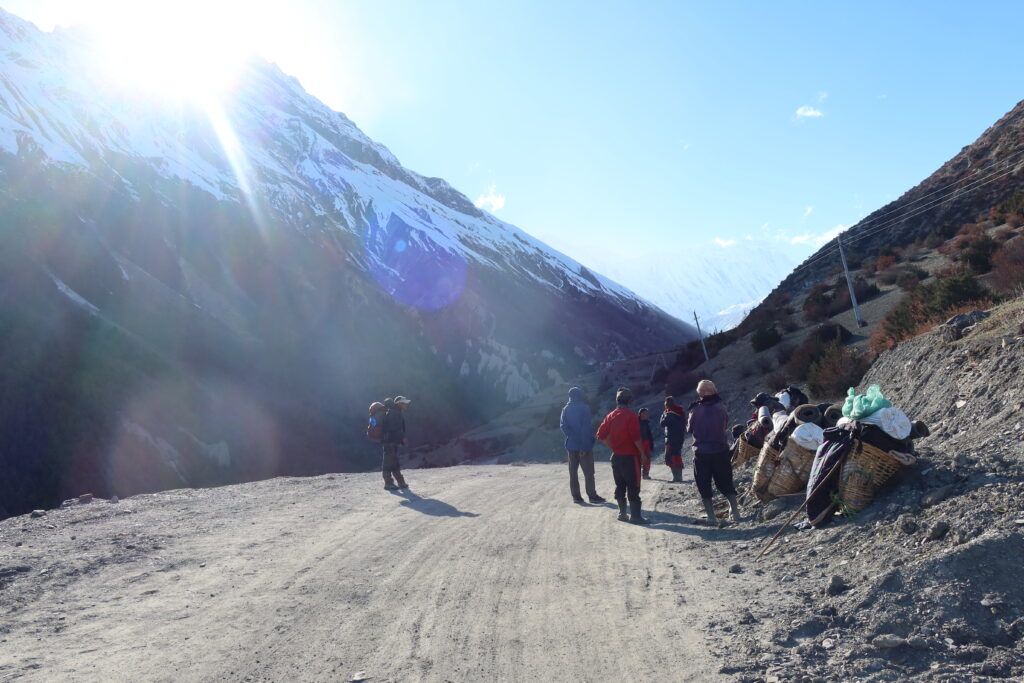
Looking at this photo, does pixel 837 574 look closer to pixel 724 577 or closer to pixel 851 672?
pixel 724 577

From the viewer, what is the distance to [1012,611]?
4.32 m

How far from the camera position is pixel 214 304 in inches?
2613

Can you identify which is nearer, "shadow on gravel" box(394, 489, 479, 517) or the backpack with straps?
"shadow on gravel" box(394, 489, 479, 517)

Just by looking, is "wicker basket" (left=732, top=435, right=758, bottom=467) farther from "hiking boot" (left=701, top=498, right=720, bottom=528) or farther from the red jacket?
the red jacket

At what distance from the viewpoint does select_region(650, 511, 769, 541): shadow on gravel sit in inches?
302

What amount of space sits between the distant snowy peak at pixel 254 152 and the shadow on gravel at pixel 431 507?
231 ft

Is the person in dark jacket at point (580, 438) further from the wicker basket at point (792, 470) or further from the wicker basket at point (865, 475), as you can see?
the wicker basket at point (865, 475)

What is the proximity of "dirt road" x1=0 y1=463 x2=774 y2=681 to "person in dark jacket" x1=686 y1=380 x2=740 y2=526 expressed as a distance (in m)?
0.63

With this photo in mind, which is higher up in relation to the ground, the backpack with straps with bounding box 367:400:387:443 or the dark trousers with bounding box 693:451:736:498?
the backpack with straps with bounding box 367:400:387:443

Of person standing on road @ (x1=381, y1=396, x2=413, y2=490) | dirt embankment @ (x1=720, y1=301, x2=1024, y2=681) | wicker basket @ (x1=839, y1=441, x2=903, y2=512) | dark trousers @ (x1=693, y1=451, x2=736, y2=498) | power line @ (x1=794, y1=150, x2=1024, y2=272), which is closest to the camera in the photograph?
dirt embankment @ (x1=720, y1=301, x2=1024, y2=681)

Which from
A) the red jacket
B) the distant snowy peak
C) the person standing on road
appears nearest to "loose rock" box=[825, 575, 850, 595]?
the red jacket

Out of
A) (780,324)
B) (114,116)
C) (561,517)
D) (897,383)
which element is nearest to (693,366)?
(780,324)

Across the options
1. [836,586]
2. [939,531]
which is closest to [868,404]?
[939,531]

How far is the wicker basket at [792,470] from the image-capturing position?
25.6ft
